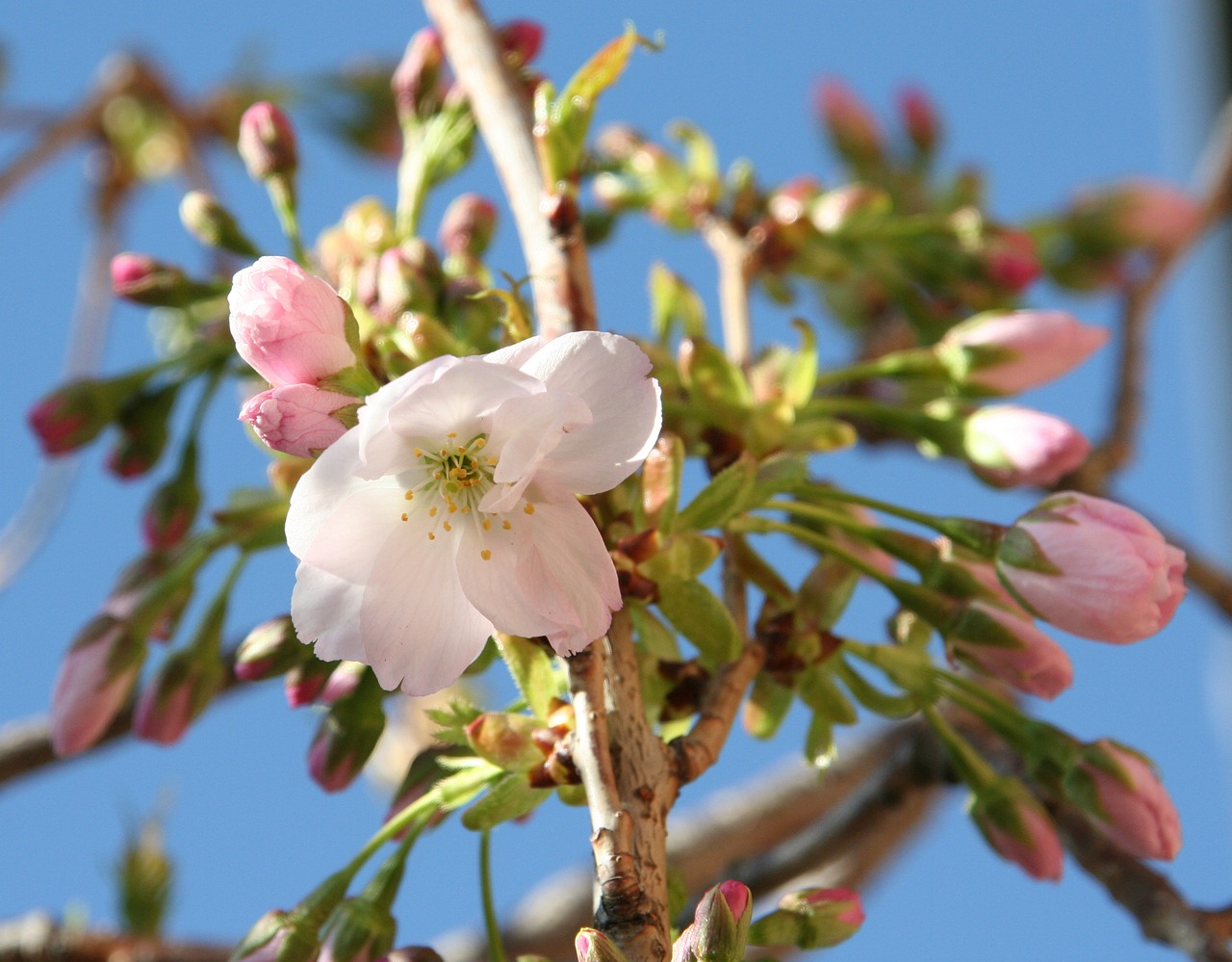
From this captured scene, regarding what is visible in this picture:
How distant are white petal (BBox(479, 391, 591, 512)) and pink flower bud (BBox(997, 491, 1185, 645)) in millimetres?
372

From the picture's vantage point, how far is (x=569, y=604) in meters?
0.80

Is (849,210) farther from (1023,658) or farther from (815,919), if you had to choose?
(815,919)

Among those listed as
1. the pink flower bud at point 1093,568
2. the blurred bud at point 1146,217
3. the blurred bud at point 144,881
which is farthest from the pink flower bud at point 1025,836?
the blurred bud at point 1146,217

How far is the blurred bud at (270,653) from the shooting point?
106cm

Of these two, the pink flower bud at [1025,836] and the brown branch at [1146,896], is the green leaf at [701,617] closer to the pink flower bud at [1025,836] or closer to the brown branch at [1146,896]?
the pink flower bud at [1025,836]

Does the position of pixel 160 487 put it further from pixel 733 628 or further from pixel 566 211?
pixel 733 628

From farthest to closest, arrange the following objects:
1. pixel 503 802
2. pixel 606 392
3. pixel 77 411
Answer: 1. pixel 77 411
2. pixel 503 802
3. pixel 606 392

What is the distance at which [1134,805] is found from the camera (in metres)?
1.02

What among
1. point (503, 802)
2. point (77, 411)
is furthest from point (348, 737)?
point (77, 411)

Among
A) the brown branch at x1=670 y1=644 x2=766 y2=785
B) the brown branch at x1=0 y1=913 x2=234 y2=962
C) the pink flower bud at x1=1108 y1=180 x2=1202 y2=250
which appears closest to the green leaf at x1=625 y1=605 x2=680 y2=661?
the brown branch at x1=670 y1=644 x2=766 y2=785

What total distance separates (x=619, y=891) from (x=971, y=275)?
129 centimetres

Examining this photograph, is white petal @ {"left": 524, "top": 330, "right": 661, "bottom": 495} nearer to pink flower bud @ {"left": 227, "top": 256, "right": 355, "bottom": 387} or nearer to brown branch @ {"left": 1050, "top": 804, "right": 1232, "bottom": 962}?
pink flower bud @ {"left": 227, "top": 256, "right": 355, "bottom": 387}

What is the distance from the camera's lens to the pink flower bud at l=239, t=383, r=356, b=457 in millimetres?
778

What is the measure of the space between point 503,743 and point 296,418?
0.80ft
